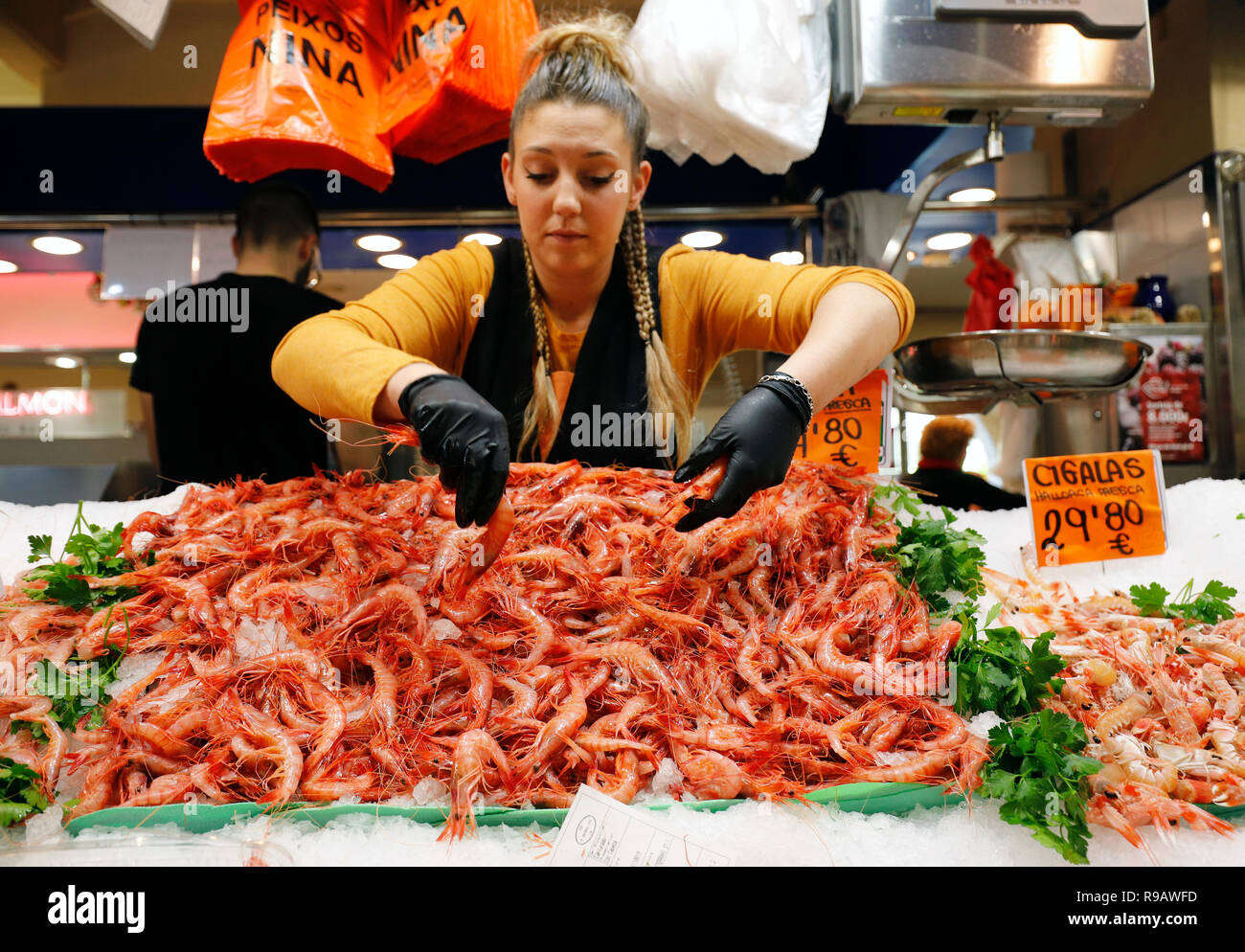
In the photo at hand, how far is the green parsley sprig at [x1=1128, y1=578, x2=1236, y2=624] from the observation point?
1.79 m

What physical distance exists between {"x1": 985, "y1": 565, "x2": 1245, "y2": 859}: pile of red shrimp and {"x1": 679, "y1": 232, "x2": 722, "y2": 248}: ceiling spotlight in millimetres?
2847

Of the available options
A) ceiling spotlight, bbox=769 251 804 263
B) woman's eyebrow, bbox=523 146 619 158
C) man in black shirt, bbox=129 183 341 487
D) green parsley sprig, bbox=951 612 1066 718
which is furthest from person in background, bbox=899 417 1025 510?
man in black shirt, bbox=129 183 341 487

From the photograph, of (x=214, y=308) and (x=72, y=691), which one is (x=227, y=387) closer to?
(x=214, y=308)

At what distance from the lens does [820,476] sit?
5.94 ft

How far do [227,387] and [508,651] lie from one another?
6.19ft

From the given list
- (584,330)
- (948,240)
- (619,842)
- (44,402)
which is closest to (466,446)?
(619,842)

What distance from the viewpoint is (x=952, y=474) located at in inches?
124

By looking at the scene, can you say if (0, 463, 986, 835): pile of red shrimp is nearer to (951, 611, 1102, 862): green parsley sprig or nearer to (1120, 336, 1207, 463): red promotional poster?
(951, 611, 1102, 862): green parsley sprig

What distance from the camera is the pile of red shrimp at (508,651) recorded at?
118cm
